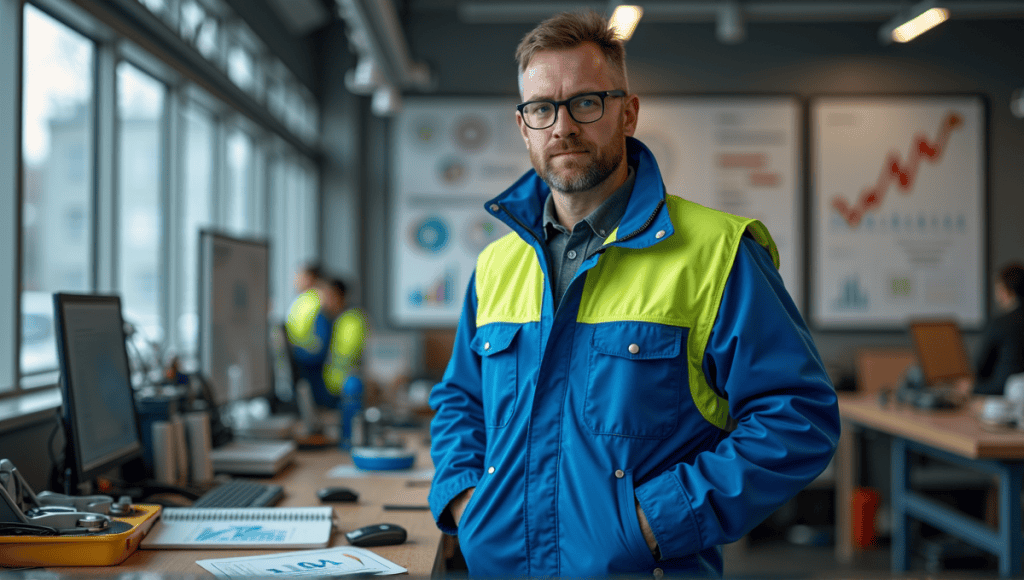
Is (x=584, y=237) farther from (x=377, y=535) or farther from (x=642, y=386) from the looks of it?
(x=377, y=535)

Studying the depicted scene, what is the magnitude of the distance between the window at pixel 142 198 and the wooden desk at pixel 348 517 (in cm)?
128

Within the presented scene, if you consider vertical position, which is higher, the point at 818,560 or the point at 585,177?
the point at 585,177

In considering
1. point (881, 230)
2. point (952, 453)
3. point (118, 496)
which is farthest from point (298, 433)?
point (881, 230)

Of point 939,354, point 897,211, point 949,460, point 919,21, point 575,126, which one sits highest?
point 919,21

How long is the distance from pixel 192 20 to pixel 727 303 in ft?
11.2

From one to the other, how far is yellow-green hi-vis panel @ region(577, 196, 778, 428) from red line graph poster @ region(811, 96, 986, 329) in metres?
5.03

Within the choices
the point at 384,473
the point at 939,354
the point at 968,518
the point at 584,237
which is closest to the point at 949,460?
the point at 968,518

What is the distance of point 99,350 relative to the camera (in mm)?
1673

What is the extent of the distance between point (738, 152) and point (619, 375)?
5079 mm

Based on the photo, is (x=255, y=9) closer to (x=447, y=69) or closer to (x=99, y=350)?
(x=447, y=69)

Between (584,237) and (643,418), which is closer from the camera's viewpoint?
(643,418)

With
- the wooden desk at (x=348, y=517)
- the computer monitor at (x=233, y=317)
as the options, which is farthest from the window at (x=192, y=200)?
the wooden desk at (x=348, y=517)

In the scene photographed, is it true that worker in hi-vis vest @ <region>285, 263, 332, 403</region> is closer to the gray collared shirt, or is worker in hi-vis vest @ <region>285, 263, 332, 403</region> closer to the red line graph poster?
the gray collared shirt

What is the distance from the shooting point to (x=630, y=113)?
1432mm
